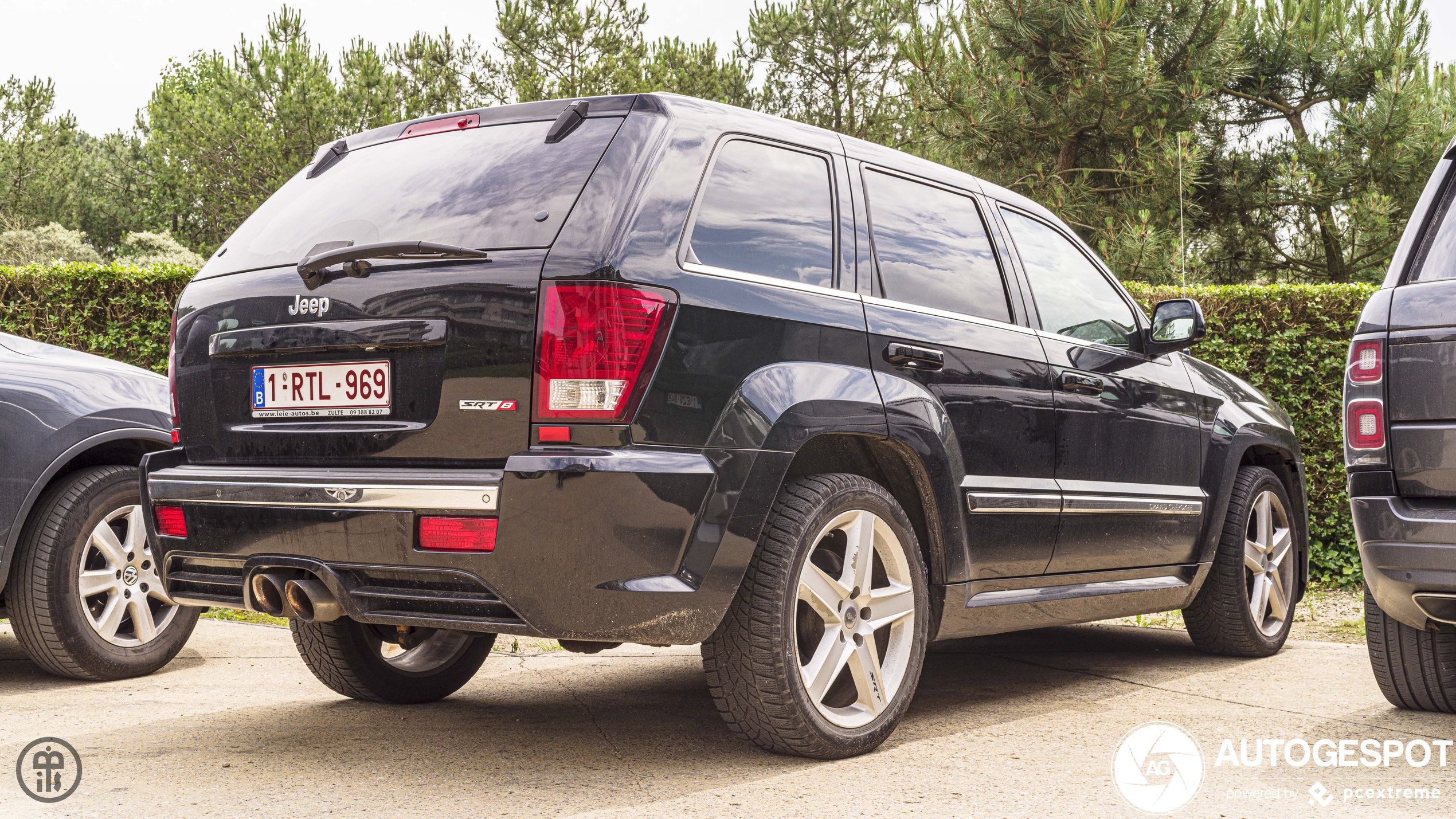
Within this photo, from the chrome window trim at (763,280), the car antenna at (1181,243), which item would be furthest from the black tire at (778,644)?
the car antenna at (1181,243)

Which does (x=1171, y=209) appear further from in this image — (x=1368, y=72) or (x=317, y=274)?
(x=317, y=274)

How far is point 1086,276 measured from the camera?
5.04m

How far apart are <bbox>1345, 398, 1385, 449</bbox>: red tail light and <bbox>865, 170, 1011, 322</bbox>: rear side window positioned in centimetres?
115

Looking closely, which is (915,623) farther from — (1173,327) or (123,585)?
(123,585)

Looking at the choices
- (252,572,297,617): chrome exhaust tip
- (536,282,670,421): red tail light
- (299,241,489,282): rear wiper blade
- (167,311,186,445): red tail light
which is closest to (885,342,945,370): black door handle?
(536,282,670,421): red tail light

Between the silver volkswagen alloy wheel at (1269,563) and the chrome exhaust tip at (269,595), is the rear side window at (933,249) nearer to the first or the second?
the chrome exhaust tip at (269,595)

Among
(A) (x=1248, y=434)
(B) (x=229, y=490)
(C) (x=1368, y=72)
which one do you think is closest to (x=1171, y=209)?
(C) (x=1368, y=72)

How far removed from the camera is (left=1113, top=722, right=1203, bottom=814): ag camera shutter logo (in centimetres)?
315

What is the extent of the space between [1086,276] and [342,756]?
10.9 feet

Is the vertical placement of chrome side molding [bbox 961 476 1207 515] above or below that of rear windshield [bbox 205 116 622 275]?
below

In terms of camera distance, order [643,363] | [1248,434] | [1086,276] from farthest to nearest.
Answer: [1248,434], [1086,276], [643,363]

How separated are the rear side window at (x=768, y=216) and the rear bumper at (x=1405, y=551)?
5.58 ft

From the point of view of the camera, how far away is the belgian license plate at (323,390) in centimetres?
316

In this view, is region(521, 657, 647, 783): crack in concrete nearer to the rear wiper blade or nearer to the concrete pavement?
the concrete pavement
